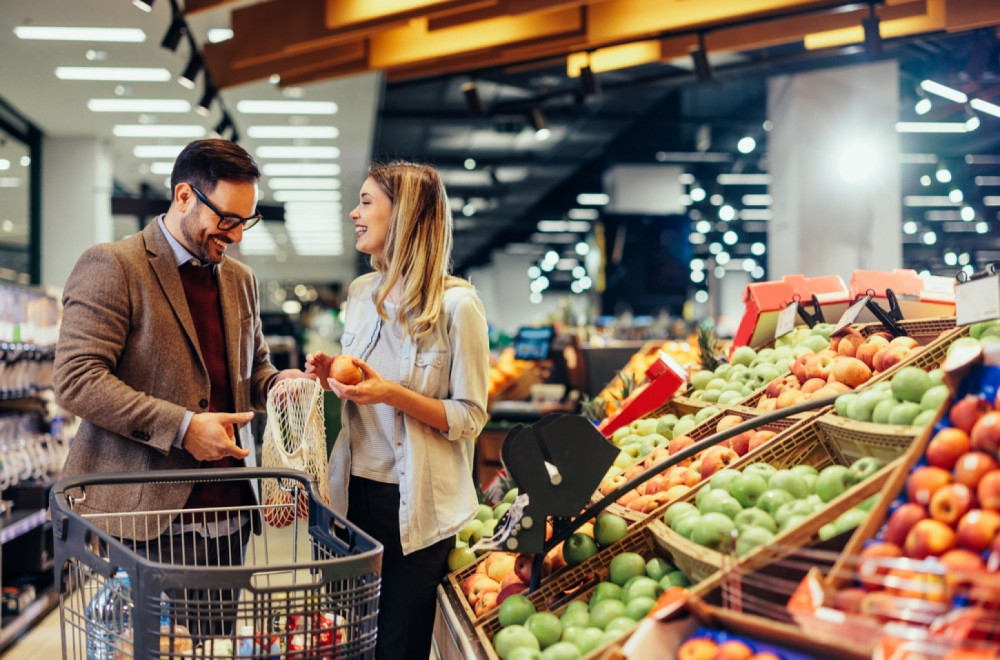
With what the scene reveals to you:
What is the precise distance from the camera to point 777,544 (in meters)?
1.49

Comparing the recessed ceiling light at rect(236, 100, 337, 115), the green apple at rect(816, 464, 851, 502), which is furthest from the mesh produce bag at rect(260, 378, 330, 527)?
the recessed ceiling light at rect(236, 100, 337, 115)

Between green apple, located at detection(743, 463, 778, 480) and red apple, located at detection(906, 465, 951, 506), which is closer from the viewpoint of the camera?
red apple, located at detection(906, 465, 951, 506)

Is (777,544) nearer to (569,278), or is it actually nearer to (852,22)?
(852,22)

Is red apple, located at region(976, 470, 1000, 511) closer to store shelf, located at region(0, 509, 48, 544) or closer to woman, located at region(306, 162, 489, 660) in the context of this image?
woman, located at region(306, 162, 489, 660)

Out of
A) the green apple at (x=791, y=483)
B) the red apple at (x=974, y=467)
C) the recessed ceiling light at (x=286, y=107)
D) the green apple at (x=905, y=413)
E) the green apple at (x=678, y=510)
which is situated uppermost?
the recessed ceiling light at (x=286, y=107)

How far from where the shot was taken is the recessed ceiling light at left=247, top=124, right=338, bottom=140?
1091 centimetres

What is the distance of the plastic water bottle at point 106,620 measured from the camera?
4.81 ft

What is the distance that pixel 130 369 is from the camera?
2137mm

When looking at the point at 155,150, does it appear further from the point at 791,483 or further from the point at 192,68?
the point at 791,483

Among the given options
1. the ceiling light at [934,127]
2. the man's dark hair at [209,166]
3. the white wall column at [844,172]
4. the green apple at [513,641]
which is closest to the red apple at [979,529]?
the green apple at [513,641]

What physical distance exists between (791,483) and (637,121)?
11.2m

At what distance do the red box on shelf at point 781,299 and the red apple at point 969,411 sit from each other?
1.96m

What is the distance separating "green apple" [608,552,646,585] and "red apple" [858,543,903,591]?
65cm

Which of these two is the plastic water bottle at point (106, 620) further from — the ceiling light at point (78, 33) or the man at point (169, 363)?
the ceiling light at point (78, 33)
